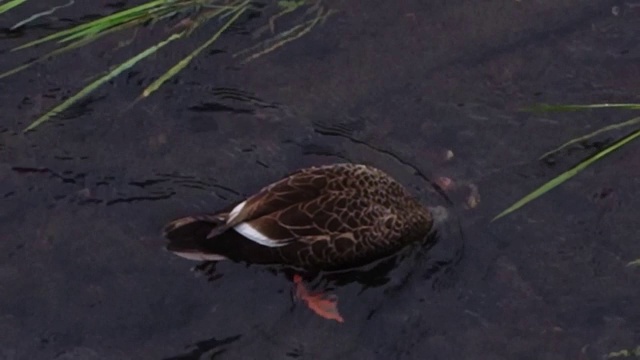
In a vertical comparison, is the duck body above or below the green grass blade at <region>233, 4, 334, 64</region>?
below

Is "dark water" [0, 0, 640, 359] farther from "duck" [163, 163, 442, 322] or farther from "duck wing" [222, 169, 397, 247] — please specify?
Answer: "duck wing" [222, 169, 397, 247]

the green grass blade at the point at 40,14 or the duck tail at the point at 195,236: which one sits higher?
the green grass blade at the point at 40,14

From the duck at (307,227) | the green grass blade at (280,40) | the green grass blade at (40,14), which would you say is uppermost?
the green grass blade at (40,14)

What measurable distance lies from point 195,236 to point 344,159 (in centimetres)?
96

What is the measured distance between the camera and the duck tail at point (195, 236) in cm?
537

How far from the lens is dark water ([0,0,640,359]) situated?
5.21m

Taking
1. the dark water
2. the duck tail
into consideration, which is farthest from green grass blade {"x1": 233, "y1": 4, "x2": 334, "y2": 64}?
the duck tail

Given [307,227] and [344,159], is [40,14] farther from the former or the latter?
[307,227]

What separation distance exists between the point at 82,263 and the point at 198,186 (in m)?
0.68

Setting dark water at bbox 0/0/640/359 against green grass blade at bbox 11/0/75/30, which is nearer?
dark water at bbox 0/0/640/359

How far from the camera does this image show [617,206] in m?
5.72

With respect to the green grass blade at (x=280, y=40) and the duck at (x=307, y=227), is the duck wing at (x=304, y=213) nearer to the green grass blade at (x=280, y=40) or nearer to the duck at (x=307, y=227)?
the duck at (x=307, y=227)

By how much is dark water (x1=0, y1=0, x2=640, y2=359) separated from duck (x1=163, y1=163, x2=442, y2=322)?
109mm

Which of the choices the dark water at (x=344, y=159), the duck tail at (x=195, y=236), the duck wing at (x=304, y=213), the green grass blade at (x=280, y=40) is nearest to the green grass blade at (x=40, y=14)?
the dark water at (x=344, y=159)
